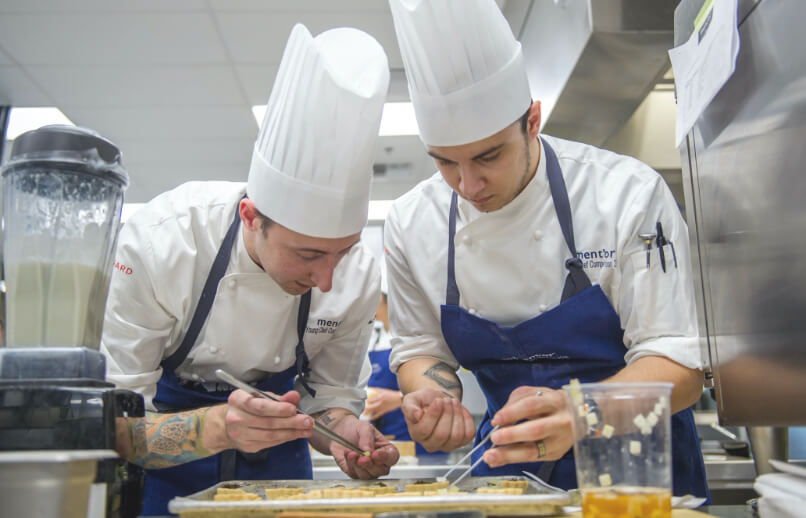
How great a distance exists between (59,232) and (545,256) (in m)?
1.13

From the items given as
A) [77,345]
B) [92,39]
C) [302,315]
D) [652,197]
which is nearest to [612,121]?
[652,197]

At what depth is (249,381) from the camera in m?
1.87

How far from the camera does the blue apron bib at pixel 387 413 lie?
4.45m

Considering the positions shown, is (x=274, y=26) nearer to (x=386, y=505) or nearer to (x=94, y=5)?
(x=94, y=5)

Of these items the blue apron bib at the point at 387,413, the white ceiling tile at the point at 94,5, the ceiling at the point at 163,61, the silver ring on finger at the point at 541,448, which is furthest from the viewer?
the blue apron bib at the point at 387,413

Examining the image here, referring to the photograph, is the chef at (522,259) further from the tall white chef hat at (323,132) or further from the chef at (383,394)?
the chef at (383,394)

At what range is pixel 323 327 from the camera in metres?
Result: 1.92

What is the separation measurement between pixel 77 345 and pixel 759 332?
3.70 ft

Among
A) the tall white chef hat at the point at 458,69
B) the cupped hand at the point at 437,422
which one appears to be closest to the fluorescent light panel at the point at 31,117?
the tall white chef hat at the point at 458,69

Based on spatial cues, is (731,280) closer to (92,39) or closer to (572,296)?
(572,296)

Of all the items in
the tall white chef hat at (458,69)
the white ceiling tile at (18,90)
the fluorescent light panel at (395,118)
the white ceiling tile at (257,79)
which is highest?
the white ceiling tile at (18,90)

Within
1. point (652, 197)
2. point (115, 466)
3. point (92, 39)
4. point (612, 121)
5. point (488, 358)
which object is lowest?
point (115, 466)

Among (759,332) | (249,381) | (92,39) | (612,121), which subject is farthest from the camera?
(92,39)

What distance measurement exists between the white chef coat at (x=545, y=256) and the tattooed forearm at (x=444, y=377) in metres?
0.06
